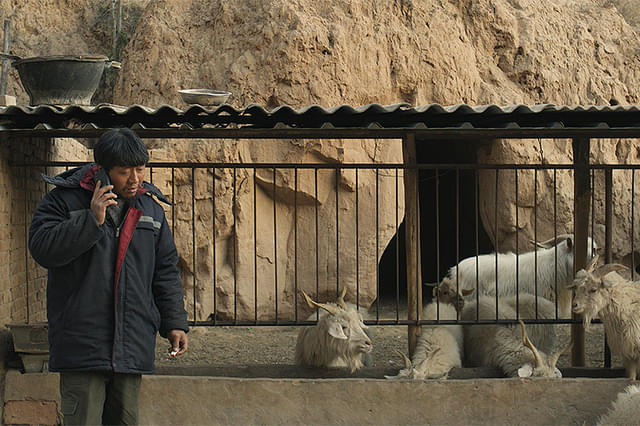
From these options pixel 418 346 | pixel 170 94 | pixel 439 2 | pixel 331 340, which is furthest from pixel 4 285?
pixel 439 2

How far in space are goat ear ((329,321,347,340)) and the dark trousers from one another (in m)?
2.63

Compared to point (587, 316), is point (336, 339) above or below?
below

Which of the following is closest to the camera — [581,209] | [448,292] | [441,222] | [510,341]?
[510,341]

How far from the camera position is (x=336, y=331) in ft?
20.5

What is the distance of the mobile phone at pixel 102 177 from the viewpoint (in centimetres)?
368

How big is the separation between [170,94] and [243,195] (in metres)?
2.06

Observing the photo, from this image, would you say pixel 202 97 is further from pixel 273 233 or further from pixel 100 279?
pixel 273 233

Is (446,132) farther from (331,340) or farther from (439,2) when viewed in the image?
(439,2)

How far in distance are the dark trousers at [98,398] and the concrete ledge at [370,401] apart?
211cm

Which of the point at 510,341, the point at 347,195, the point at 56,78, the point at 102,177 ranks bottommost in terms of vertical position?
the point at 510,341

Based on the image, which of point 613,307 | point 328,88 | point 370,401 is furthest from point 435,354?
point 328,88

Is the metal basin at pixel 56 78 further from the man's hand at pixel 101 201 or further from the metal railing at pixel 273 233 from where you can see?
the metal railing at pixel 273 233

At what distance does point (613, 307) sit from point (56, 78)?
5.26 metres

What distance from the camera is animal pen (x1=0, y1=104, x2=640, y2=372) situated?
5934mm
